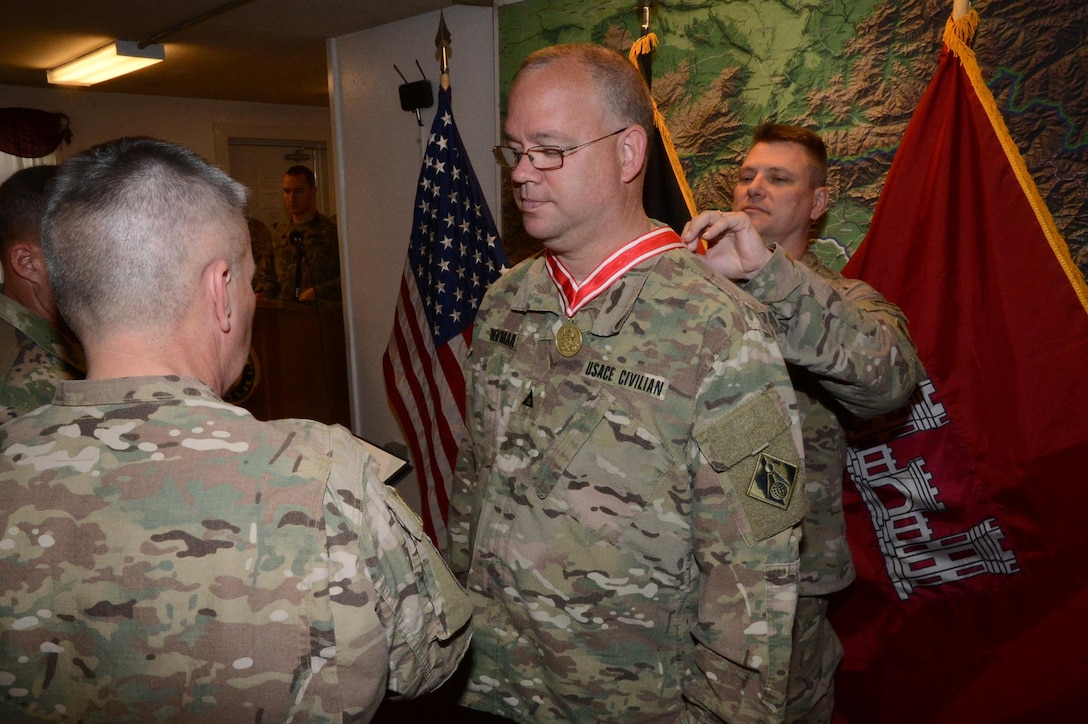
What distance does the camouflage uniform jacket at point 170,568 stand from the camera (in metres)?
0.81

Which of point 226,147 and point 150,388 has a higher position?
point 226,147

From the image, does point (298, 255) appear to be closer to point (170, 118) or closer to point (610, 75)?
point (170, 118)

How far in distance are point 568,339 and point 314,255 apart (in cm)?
449

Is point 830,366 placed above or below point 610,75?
below

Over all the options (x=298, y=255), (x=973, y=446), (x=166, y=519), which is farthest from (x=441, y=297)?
(x=298, y=255)

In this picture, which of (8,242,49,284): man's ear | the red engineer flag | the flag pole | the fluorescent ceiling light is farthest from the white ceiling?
the red engineer flag

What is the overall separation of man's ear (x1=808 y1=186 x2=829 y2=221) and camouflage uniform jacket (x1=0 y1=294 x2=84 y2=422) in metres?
2.04

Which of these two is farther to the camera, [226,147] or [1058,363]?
[226,147]

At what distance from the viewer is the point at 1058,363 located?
169cm

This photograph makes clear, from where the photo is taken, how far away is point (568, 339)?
4.53 ft

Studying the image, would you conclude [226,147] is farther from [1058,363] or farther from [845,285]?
[1058,363]

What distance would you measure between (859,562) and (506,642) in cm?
118

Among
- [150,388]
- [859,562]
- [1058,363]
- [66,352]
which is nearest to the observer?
[150,388]

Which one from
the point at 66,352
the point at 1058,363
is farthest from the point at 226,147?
the point at 1058,363
